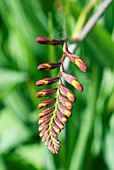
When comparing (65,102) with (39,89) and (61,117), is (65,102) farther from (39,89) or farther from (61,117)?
(39,89)

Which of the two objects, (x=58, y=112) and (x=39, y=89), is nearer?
(x=58, y=112)

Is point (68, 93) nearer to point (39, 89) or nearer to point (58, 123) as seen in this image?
point (58, 123)

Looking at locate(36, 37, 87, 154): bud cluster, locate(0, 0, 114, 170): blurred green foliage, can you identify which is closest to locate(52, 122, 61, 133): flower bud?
locate(36, 37, 87, 154): bud cluster

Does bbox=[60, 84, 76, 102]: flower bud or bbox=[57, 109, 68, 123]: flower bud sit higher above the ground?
bbox=[60, 84, 76, 102]: flower bud

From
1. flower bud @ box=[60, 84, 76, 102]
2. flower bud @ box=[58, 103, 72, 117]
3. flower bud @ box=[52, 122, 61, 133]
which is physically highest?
flower bud @ box=[60, 84, 76, 102]

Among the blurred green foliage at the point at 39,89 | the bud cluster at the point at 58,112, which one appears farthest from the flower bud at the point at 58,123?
the blurred green foliage at the point at 39,89

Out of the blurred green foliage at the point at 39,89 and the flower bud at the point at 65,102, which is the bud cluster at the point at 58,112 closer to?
the flower bud at the point at 65,102

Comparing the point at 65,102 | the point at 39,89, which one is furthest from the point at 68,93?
the point at 39,89

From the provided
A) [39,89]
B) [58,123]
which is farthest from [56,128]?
[39,89]

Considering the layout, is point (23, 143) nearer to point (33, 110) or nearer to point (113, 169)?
point (33, 110)

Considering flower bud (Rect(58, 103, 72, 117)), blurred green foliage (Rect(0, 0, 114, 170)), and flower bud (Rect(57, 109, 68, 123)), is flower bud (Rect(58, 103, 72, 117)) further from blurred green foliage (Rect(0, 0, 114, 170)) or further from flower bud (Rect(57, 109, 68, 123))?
blurred green foliage (Rect(0, 0, 114, 170))
